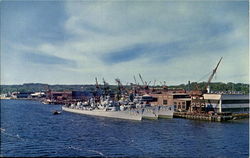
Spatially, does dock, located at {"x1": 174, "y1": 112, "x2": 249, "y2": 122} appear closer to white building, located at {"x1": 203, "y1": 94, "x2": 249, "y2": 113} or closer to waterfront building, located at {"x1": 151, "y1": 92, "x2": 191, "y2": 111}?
white building, located at {"x1": 203, "y1": 94, "x2": 249, "y2": 113}

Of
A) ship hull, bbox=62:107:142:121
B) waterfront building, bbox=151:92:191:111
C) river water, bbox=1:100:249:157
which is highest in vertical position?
waterfront building, bbox=151:92:191:111

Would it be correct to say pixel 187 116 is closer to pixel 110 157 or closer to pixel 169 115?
pixel 169 115

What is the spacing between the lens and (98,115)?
217 ft

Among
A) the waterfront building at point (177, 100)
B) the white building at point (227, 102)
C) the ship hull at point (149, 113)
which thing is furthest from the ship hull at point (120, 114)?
the white building at point (227, 102)

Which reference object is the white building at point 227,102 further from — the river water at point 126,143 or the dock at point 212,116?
the river water at point 126,143

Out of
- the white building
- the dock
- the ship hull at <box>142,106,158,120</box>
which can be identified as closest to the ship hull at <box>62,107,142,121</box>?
the ship hull at <box>142,106,158,120</box>

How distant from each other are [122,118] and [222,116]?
19942 millimetres

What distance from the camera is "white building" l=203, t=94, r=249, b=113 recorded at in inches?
2397

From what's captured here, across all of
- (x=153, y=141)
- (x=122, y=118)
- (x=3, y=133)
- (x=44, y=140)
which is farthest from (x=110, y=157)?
(x=122, y=118)

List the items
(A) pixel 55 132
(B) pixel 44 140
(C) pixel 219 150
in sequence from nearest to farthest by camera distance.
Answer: (C) pixel 219 150 < (B) pixel 44 140 < (A) pixel 55 132

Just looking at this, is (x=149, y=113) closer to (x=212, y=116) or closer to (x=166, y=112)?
(x=166, y=112)

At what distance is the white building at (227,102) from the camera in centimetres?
6087

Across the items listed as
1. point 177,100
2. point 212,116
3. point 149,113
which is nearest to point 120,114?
point 149,113

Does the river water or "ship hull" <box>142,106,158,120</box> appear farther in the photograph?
"ship hull" <box>142,106,158,120</box>
